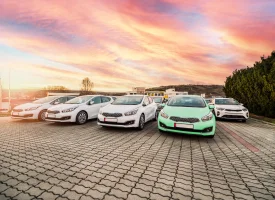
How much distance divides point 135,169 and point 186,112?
3317mm

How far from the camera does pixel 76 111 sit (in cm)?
855

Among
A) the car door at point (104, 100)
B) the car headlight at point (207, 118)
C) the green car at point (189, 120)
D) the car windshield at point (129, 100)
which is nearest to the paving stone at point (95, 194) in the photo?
the green car at point (189, 120)

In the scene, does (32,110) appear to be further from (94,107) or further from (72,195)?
(72,195)

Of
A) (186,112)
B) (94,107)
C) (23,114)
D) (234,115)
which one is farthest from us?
(234,115)

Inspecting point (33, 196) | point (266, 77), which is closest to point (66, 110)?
point (33, 196)

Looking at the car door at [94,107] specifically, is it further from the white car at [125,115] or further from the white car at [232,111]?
the white car at [232,111]

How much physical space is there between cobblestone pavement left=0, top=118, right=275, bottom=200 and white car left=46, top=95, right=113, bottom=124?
8.38 feet

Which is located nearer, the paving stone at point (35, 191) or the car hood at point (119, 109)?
the paving stone at point (35, 191)

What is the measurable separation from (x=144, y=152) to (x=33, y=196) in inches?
105

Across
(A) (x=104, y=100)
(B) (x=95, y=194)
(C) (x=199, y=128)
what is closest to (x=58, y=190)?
(B) (x=95, y=194)

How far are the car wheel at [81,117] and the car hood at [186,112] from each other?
445 centimetres

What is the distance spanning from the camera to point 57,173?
3250mm

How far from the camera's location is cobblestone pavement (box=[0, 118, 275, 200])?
267 cm

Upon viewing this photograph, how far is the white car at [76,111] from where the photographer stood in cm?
828
